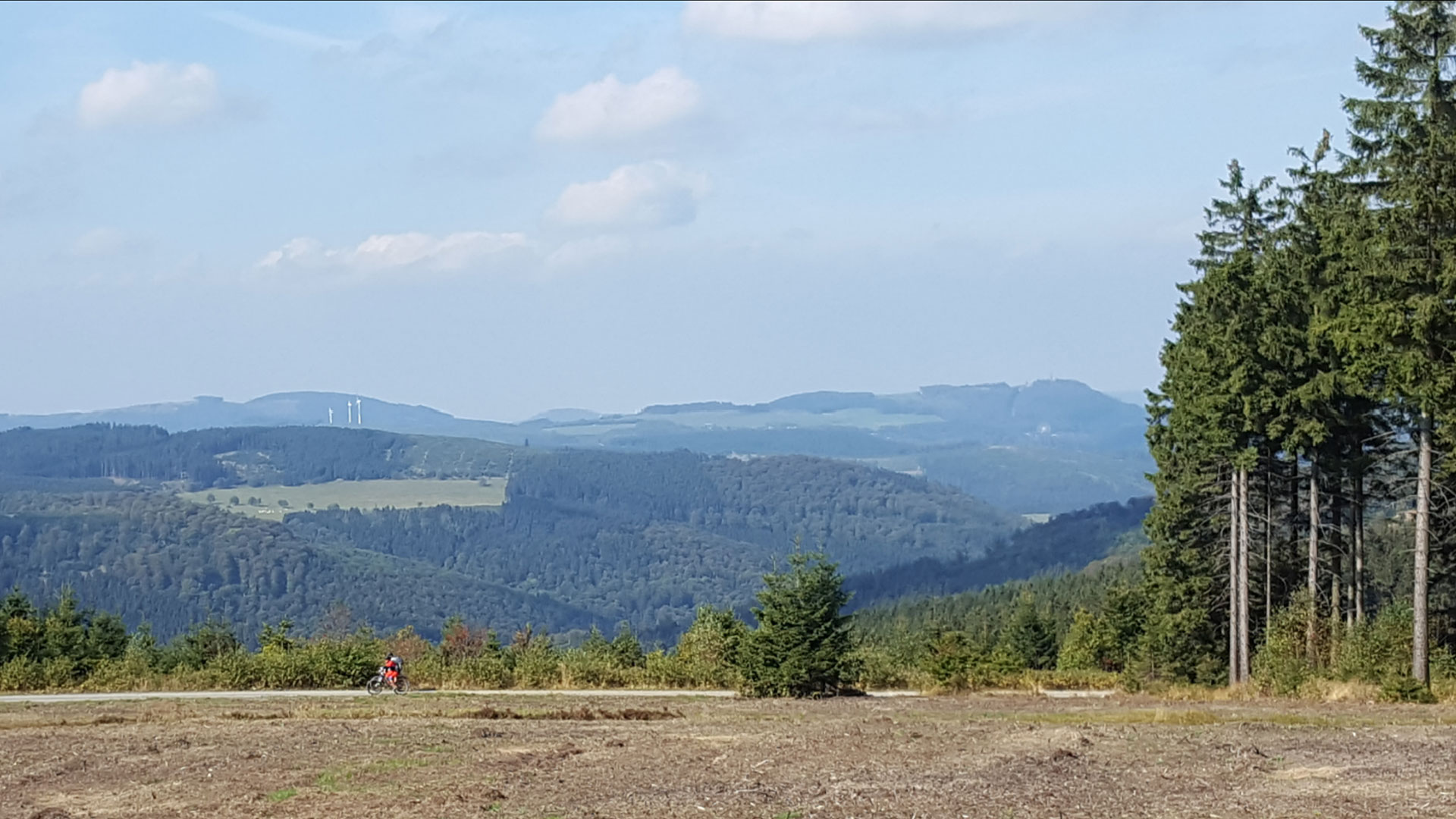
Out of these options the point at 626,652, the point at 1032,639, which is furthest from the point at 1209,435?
the point at 1032,639

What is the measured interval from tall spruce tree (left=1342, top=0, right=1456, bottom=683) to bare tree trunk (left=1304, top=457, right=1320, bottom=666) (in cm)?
565

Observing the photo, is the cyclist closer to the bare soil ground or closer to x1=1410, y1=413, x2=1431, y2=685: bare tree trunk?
the bare soil ground

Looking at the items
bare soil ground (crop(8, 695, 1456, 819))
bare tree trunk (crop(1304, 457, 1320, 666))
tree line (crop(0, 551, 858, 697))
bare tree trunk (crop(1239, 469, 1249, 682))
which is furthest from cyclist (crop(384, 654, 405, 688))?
bare tree trunk (crop(1239, 469, 1249, 682))

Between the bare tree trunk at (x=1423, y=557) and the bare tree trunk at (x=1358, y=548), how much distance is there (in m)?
7.53

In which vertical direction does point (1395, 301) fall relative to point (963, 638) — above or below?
above

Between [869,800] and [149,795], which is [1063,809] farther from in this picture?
[149,795]

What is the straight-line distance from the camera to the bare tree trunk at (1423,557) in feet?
90.8

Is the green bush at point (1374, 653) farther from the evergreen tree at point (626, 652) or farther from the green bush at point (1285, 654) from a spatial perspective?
the evergreen tree at point (626, 652)

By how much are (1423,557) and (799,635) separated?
1264 centimetres

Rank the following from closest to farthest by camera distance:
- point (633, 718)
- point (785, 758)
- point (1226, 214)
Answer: point (785, 758) → point (633, 718) → point (1226, 214)

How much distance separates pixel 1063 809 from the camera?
42.5ft

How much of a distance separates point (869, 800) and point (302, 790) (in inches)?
235

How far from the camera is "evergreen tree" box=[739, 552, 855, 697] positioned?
31.1 metres

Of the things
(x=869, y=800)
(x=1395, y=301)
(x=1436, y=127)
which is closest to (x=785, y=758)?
(x=869, y=800)
